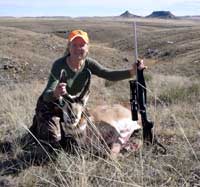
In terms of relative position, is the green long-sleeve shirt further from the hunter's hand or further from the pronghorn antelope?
the hunter's hand

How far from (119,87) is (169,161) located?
658 centimetres

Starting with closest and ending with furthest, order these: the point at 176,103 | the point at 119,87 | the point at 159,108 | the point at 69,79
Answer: the point at 69,79
the point at 159,108
the point at 176,103
the point at 119,87

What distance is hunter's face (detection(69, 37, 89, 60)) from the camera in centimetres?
507

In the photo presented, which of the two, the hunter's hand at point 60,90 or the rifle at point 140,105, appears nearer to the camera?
the hunter's hand at point 60,90

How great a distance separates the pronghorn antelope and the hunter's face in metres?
0.34

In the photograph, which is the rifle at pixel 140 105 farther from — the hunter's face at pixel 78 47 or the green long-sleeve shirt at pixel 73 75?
the hunter's face at pixel 78 47

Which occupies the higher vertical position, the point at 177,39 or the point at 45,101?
the point at 45,101

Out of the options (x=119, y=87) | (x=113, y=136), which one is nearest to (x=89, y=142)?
(x=113, y=136)

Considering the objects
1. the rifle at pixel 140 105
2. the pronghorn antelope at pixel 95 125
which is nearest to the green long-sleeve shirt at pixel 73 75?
the pronghorn antelope at pixel 95 125

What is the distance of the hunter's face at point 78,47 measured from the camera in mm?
5070

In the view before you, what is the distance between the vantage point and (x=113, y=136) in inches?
200

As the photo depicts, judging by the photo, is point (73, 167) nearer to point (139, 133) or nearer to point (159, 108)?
point (139, 133)

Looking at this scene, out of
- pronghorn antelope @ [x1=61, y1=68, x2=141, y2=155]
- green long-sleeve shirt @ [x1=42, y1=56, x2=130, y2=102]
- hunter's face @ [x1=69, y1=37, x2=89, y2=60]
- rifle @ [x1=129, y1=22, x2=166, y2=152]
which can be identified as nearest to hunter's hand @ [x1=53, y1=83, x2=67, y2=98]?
green long-sleeve shirt @ [x1=42, y1=56, x2=130, y2=102]

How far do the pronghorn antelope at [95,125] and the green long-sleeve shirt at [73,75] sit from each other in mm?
96
